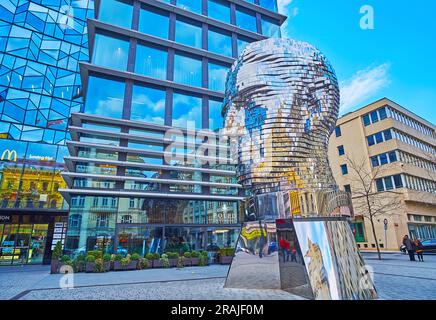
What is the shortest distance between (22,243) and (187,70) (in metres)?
22.5

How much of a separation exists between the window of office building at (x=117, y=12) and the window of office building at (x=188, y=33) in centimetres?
508

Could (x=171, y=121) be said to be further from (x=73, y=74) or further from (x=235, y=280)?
(x=235, y=280)

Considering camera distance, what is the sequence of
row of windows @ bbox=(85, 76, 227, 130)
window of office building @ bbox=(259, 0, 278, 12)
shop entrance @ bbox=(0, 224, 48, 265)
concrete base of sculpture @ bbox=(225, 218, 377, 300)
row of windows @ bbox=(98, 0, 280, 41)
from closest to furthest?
concrete base of sculpture @ bbox=(225, 218, 377, 300) → shop entrance @ bbox=(0, 224, 48, 265) → row of windows @ bbox=(85, 76, 227, 130) → row of windows @ bbox=(98, 0, 280, 41) → window of office building @ bbox=(259, 0, 278, 12)

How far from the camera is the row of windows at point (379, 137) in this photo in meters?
34.6

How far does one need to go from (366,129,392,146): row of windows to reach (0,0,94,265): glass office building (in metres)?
38.0

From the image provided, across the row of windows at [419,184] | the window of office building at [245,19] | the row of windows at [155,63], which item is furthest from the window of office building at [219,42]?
the row of windows at [419,184]

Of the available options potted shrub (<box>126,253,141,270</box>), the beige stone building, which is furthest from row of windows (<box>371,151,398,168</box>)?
potted shrub (<box>126,253,141,270</box>)

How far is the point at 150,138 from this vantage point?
2341 cm

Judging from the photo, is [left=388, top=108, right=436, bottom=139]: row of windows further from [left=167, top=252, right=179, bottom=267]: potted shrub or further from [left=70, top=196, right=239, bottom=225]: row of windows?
[left=167, top=252, right=179, bottom=267]: potted shrub

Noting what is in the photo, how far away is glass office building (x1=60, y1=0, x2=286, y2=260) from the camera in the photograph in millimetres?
20797

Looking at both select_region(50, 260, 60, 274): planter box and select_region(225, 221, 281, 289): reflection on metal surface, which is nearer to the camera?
select_region(225, 221, 281, 289): reflection on metal surface

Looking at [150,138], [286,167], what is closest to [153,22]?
[150,138]

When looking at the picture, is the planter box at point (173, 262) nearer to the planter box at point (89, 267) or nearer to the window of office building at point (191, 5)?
the planter box at point (89, 267)

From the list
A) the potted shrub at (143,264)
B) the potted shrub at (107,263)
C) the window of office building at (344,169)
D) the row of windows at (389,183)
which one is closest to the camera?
the potted shrub at (107,263)
